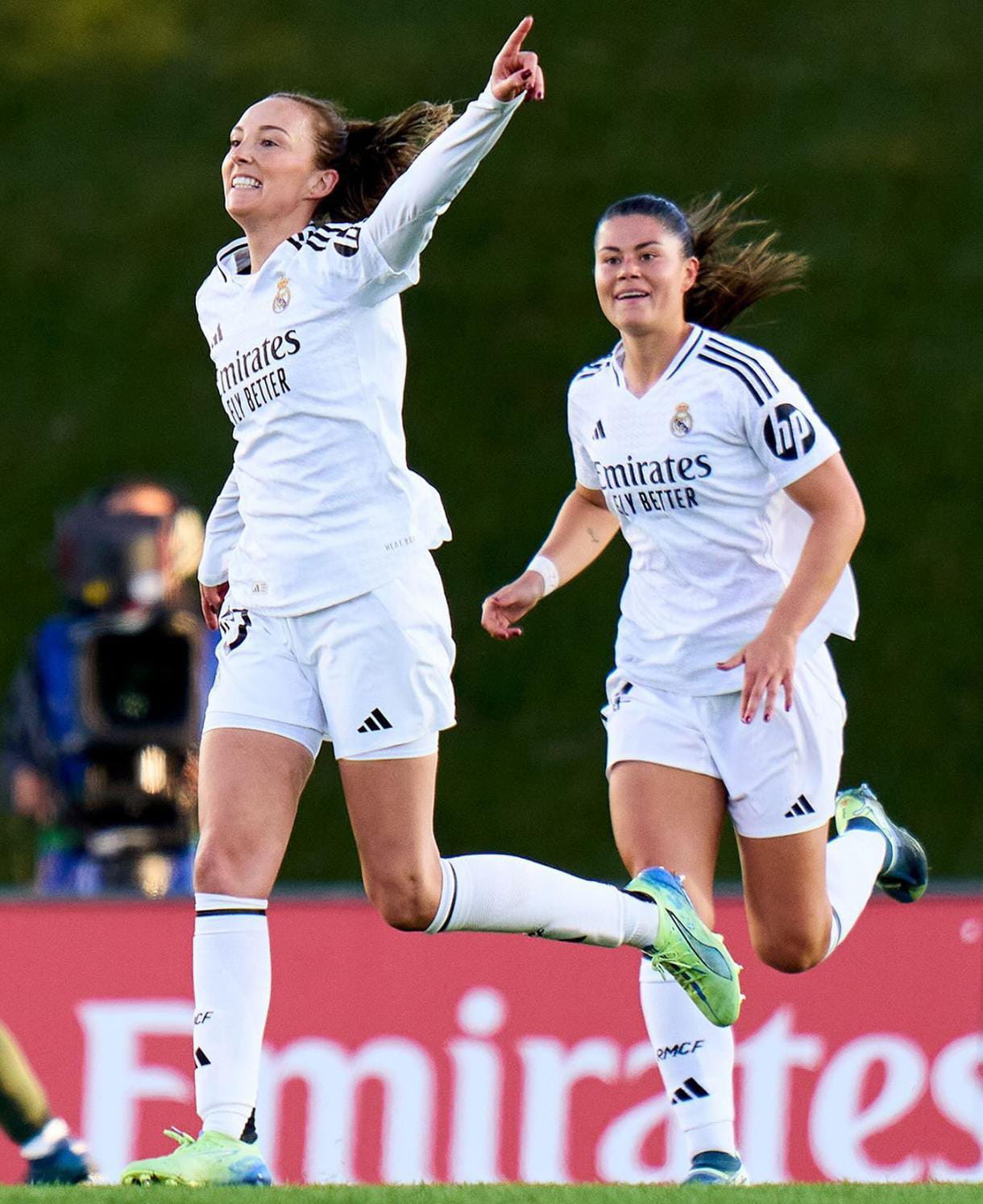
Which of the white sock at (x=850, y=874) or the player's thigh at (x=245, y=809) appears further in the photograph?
the white sock at (x=850, y=874)

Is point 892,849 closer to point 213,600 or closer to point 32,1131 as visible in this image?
point 213,600

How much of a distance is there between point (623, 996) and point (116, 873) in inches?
80.3

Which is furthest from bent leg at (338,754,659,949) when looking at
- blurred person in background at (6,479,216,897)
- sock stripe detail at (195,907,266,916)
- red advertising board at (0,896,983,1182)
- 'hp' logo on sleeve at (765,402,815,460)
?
blurred person in background at (6,479,216,897)

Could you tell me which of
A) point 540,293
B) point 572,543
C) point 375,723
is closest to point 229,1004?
point 375,723

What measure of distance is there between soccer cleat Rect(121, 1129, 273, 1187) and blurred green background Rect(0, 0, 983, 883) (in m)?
8.00

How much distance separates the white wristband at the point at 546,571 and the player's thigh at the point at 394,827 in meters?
0.96

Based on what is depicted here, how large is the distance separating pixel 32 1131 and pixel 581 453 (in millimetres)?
1991

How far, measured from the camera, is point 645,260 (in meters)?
5.14

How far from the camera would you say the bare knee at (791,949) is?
528 centimetres

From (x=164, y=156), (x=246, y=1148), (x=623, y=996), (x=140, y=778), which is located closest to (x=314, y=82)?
(x=164, y=156)

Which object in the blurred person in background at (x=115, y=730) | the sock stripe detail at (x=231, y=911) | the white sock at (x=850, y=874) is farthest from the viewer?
the blurred person in background at (x=115, y=730)

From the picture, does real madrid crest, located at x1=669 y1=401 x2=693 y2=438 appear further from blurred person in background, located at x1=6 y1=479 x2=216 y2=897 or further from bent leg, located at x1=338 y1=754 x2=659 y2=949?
blurred person in background, located at x1=6 y1=479 x2=216 y2=897

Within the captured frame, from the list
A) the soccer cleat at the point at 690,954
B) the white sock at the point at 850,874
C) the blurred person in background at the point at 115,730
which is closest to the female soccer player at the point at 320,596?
the soccer cleat at the point at 690,954

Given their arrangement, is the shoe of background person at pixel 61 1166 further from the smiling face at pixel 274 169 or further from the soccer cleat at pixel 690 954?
the smiling face at pixel 274 169
